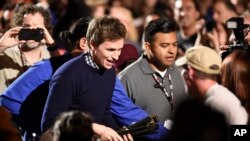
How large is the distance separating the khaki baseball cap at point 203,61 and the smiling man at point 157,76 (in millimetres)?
681

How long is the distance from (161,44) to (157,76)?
31 cm

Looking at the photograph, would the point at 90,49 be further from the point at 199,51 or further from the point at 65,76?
the point at 199,51

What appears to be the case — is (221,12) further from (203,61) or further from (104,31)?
(104,31)

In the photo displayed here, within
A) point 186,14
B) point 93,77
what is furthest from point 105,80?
point 186,14

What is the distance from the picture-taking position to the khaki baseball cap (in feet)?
20.8

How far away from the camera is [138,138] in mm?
6793

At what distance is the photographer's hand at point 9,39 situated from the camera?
7527 mm

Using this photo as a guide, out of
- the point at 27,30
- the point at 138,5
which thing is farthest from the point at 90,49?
the point at 138,5

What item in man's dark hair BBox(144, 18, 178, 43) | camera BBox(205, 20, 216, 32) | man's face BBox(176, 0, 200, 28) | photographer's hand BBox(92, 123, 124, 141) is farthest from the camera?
man's face BBox(176, 0, 200, 28)

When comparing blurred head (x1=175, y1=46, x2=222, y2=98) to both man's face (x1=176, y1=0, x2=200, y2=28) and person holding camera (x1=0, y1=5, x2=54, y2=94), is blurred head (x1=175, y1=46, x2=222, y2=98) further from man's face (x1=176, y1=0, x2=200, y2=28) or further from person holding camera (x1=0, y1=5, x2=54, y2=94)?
man's face (x1=176, y1=0, x2=200, y2=28)

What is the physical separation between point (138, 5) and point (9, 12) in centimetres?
553

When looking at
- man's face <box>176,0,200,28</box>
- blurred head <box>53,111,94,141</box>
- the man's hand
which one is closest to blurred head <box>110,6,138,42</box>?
man's face <box>176,0,200,28</box>

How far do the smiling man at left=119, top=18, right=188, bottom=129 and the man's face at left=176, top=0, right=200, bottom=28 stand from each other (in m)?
3.86

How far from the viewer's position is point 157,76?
24.5 feet
